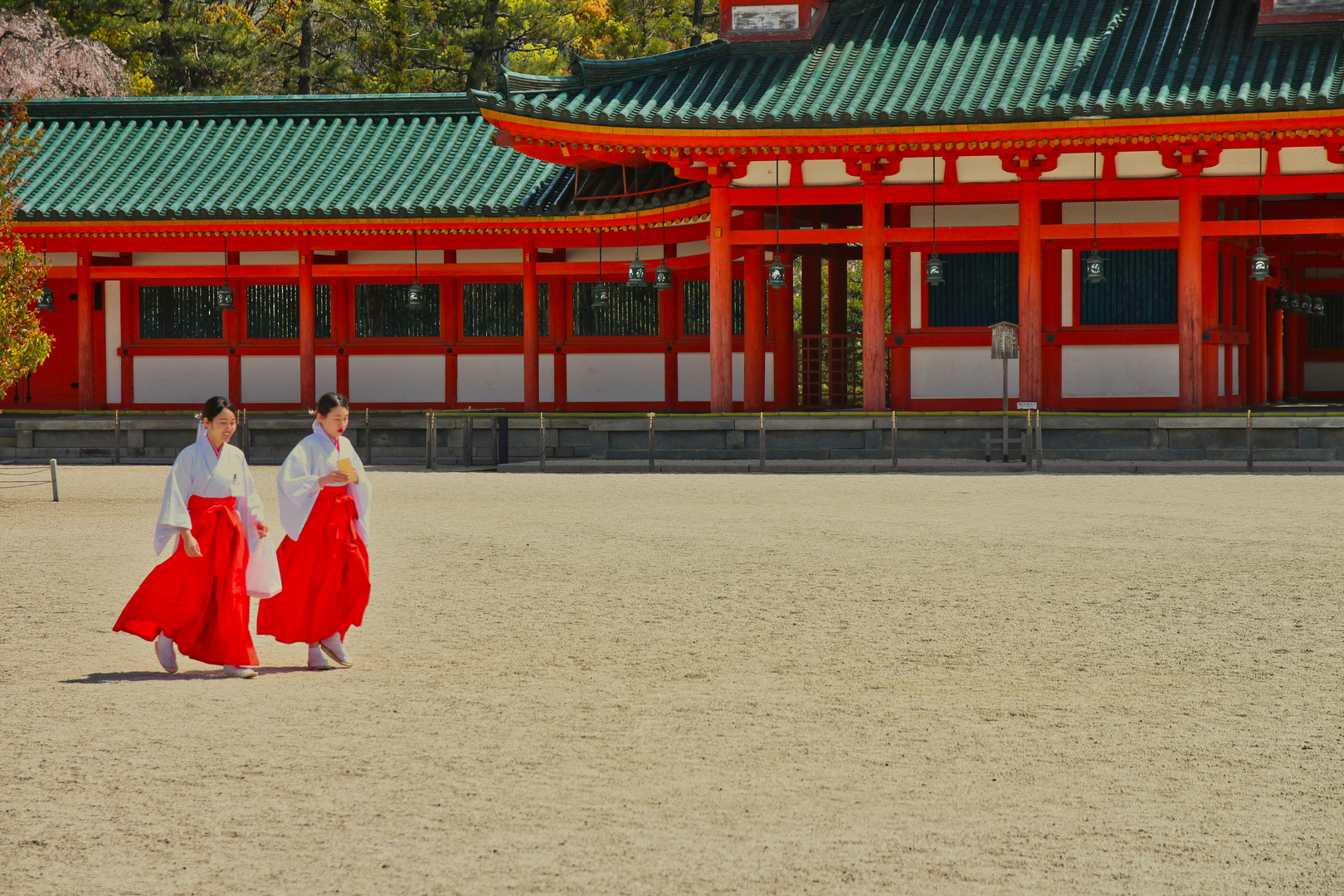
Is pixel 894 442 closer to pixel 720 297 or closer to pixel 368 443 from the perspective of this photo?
pixel 720 297

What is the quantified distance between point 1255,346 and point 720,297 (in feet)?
26.5

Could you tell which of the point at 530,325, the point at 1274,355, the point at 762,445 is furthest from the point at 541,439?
the point at 1274,355

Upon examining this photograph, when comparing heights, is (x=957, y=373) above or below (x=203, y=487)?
above

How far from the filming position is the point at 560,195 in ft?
65.9

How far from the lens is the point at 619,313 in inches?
830

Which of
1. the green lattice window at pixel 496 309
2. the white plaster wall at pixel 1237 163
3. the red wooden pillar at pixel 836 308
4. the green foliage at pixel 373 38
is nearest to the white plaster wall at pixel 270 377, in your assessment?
the green lattice window at pixel 496 309

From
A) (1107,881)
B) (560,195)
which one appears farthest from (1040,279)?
(1107,881)

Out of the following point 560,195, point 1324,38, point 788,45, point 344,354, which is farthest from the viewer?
point 344,354

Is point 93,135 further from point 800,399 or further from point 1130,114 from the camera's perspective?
point 1130,114

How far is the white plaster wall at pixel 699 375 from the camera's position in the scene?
20.0m

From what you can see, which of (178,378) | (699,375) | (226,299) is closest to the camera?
(699,375)

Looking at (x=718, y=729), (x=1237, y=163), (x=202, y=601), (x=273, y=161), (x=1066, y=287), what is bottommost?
(x=718, y=729)

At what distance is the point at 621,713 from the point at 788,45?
1465 cm

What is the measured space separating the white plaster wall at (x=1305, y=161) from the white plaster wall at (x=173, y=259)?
14778 millimetres
